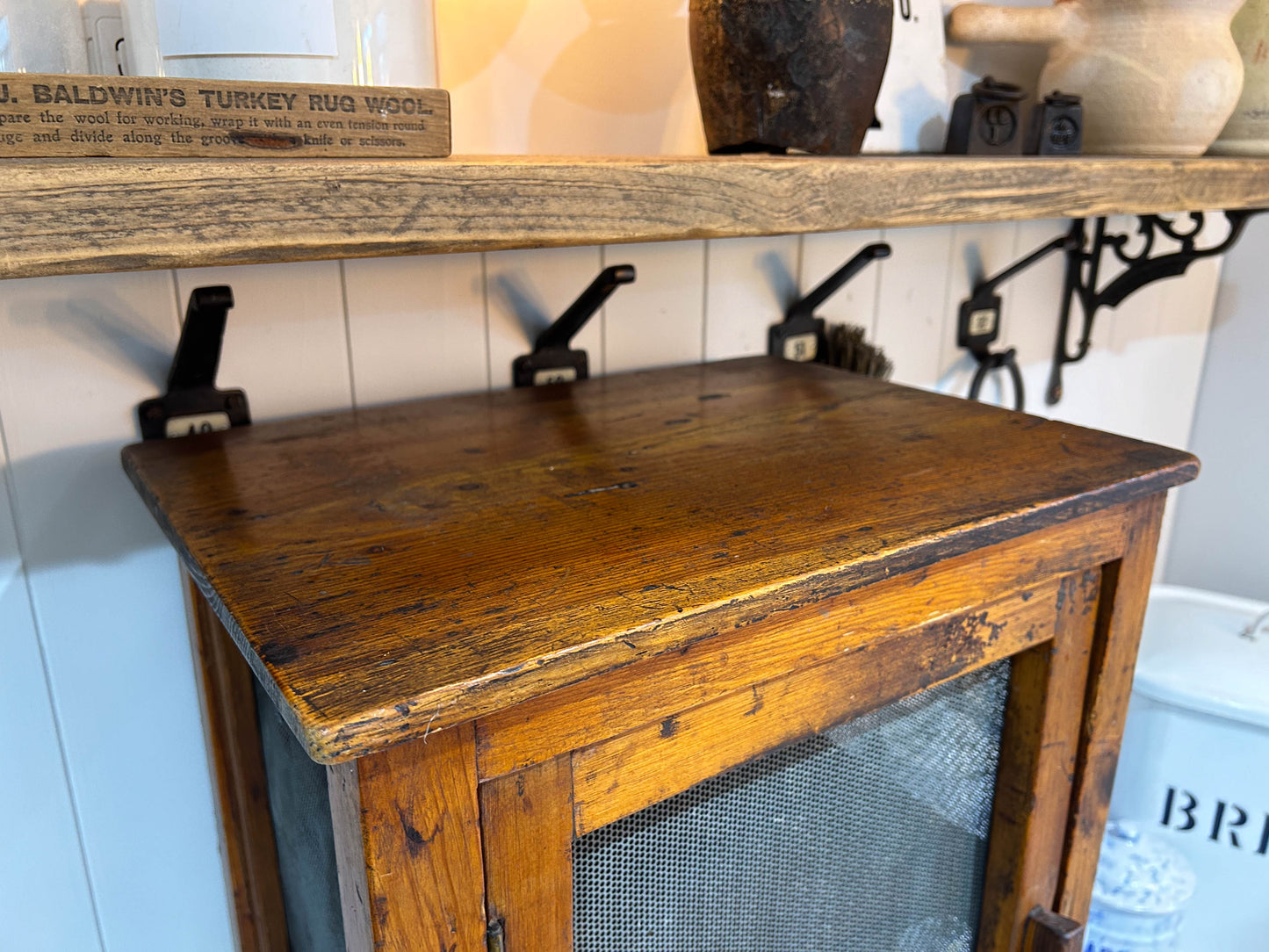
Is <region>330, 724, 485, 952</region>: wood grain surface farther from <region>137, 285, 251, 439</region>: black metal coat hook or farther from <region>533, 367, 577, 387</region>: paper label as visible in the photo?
<region>533, 367, 577, 387</region>: paper label

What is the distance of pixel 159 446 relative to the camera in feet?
2.18

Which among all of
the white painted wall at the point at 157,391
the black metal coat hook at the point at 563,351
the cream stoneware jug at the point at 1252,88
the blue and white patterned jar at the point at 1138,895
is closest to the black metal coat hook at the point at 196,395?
the white painted wall at the point at 157,391

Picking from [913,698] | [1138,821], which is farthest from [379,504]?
[1138,821]

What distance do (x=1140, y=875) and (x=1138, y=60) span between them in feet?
3.30

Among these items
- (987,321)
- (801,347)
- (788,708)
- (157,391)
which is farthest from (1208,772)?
(157,391)

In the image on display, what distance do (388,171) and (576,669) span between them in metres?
0.24

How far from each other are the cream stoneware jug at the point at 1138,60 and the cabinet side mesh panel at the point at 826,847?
60 cm

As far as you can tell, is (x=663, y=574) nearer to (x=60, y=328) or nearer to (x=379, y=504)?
(x=379, y=504)

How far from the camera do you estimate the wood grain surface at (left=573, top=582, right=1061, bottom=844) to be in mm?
478

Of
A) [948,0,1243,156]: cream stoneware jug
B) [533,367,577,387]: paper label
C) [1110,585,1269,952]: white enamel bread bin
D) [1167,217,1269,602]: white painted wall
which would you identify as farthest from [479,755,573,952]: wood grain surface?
[1167,217,1269,602]: white painted wall

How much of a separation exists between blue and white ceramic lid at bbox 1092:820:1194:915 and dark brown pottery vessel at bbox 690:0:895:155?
105 centimetres

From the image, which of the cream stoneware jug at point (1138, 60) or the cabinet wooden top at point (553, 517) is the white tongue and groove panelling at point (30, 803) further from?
the cream stoneware jug at point (1138, 60)

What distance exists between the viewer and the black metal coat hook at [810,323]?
3.13 feet

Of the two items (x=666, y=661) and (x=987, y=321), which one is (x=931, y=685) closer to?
(x=666, y=661)
